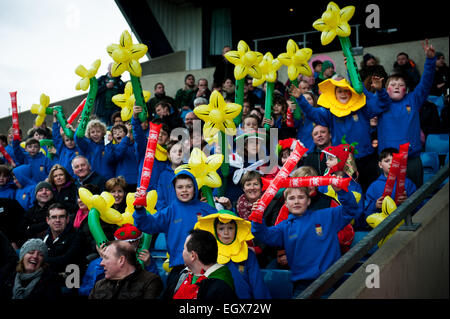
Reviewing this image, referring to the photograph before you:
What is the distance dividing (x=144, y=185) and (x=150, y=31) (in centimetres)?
1206

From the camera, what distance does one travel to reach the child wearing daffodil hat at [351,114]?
206 inches

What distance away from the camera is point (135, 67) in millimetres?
5121

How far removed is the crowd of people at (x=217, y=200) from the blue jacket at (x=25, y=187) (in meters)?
0.02

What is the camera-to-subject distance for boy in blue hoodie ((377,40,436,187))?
16.8 ft

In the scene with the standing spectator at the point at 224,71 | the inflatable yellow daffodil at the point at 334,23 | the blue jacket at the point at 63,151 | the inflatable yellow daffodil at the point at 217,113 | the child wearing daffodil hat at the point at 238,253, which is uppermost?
the standing spectator at the point at 224,71

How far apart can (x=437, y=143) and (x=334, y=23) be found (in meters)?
2.18

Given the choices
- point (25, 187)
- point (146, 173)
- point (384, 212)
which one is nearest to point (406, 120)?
point (384, 212)

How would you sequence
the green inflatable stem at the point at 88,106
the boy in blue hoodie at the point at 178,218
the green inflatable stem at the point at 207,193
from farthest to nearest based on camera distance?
the green inflatable stem at the point at 88,106 → the green inflatable stem at the point at 207,193 → the boy in blue hoodie at the point at 178,218

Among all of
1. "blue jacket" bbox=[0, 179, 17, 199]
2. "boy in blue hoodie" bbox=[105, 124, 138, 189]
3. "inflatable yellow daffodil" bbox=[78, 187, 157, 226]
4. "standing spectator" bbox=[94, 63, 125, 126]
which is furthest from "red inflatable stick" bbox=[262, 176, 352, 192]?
"standing spectator" bbox=[94, 63, 125, 126]

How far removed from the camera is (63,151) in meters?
6.96

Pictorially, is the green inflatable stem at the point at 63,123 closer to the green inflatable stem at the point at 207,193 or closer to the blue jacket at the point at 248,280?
the green inflatable stem at the point at 207,193

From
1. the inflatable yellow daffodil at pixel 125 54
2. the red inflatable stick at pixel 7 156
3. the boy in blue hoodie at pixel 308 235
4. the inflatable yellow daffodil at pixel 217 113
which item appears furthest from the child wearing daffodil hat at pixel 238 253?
the red inflatable stick at pixel 7 156

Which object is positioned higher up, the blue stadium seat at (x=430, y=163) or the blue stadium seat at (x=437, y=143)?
the blue stadium seat at (x=437, y=143)
